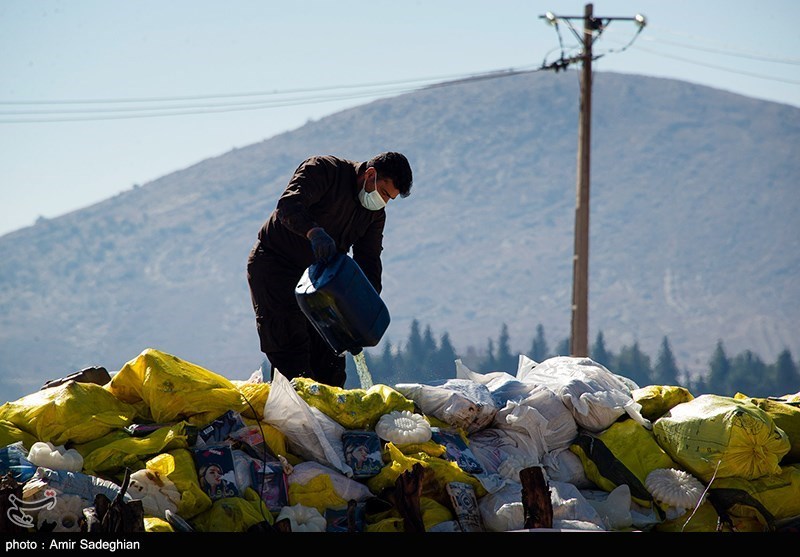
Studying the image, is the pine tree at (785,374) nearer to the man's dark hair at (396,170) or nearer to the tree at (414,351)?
the tree at (414,351)

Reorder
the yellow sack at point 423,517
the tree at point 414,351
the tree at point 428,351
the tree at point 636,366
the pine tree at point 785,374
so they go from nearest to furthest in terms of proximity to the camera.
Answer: the yellow sack at point 423,517 → the tree at point 428,351 → the pine tree at point 785,374 → the tree at point 636,366 → the tree at point 414,351

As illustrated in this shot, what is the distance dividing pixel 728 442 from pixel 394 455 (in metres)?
1.56

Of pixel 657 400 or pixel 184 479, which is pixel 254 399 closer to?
pixel 184 479

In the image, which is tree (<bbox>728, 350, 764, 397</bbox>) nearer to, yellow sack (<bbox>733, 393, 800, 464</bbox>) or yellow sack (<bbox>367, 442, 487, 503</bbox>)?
yellow sack (<bbox>733, 393, 800, 464</bbox>)

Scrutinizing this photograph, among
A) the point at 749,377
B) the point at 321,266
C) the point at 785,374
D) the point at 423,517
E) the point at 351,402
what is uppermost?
the point at 321,266

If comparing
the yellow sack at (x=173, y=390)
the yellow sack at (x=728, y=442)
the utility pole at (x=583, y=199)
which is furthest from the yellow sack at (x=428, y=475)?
the utility pole at (x=583, y=199)

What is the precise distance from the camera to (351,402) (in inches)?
204

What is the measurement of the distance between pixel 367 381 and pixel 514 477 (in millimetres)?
1109

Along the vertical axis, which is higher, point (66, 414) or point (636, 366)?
point (66, 414)

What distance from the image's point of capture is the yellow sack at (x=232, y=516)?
171 inches

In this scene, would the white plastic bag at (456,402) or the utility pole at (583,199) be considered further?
the utility pole at (583,199)

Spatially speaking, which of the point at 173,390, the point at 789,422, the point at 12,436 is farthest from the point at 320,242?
the point at 789,422

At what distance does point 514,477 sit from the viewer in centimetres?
521

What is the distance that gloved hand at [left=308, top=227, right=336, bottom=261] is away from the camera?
16.8ft
